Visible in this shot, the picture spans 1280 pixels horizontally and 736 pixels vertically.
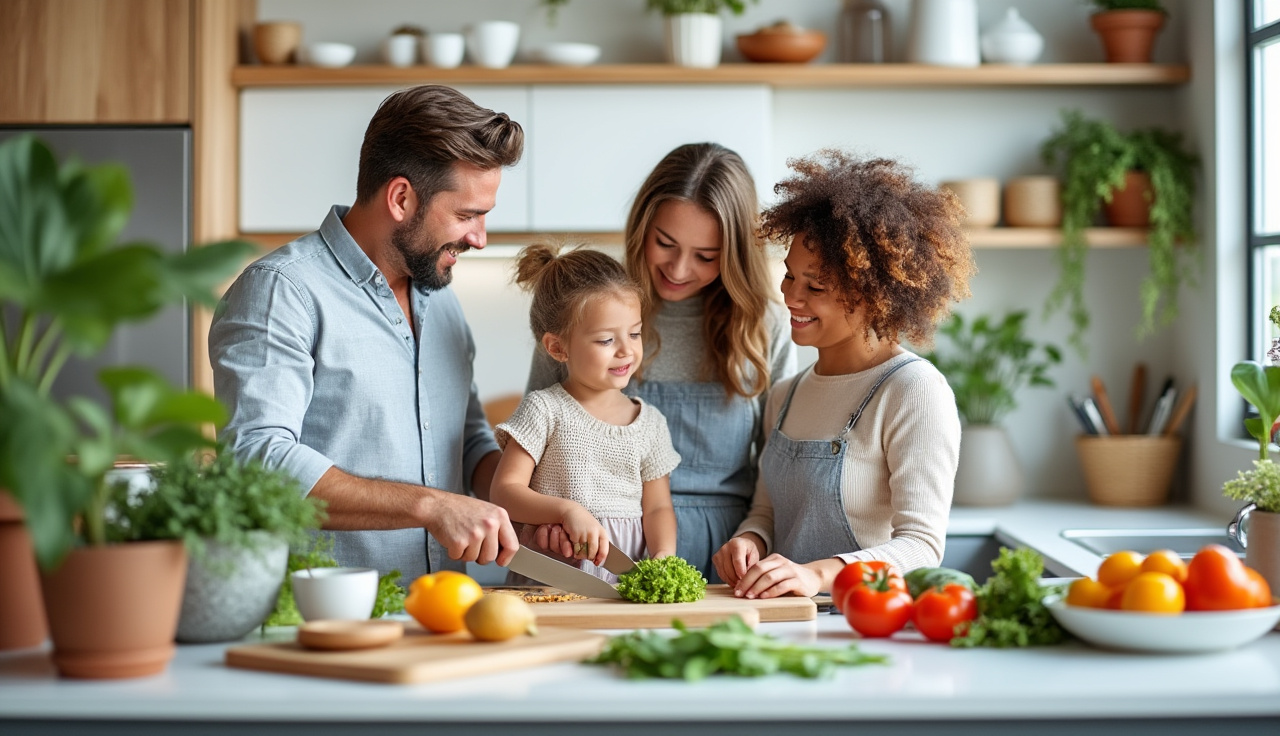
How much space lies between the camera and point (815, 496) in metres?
1.94

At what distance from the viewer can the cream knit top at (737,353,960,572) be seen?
1.79 metres

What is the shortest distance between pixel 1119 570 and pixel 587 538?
0.82 m

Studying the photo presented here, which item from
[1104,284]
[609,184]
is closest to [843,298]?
[609,184]

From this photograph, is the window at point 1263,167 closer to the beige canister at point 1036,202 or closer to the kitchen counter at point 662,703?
the beige canister at point 1036,202

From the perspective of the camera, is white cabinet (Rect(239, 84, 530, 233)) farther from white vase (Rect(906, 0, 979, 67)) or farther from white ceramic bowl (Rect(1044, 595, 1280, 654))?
white ceramic bowl (Rect(1044, 595, 1280, 654))

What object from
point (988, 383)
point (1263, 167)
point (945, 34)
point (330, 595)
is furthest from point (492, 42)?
point (330, 595)

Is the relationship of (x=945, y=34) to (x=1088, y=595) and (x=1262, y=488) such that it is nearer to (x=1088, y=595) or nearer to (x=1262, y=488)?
(x=1262, y=488)

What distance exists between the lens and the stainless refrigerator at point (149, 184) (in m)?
3.18

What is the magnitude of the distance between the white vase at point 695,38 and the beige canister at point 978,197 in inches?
28.9

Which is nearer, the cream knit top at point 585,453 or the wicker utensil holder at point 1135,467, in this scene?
the cream knit top at point 585,453

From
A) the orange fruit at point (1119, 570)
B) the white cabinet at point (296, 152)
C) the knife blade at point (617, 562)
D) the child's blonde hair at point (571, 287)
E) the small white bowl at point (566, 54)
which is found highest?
the small white bowl at point (566, 54)

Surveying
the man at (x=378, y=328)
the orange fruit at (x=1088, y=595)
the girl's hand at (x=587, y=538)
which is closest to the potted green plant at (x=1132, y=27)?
the man at (x=378, y=328)

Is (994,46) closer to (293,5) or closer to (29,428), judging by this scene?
(293,5)

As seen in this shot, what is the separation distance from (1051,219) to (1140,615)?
224 cm
